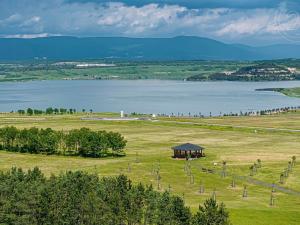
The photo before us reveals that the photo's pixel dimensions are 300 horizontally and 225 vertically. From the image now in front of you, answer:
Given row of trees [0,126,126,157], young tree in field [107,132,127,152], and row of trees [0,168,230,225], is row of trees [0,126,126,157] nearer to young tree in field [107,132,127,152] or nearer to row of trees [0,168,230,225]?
young tree in field [107,132,127,152]

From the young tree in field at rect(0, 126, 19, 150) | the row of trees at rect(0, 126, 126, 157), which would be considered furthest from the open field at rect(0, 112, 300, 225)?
the young tree in field at rect(0, 126, 19, 150)

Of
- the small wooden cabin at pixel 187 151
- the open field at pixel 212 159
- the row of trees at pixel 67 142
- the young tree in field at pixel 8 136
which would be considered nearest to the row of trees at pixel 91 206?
the open field at pixel 212 159

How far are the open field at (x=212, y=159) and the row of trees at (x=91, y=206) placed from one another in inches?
457

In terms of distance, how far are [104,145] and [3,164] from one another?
19504 mm

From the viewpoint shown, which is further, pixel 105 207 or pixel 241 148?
pixel 241 148

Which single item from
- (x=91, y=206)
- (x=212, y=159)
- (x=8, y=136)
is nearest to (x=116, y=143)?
(x=212, y=159)

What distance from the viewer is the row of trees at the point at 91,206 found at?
1817 inches

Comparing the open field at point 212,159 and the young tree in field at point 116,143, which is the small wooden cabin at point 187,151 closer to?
the open field at point 212,159

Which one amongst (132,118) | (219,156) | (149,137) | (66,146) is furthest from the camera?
(132,118)

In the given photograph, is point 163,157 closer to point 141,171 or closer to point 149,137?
point 141,171

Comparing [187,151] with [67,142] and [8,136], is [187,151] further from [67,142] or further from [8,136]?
[8,136]

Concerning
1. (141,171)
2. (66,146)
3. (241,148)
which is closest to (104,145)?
(66,146)

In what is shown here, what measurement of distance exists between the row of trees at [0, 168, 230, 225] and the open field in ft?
38.1

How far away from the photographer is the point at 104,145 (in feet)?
338
